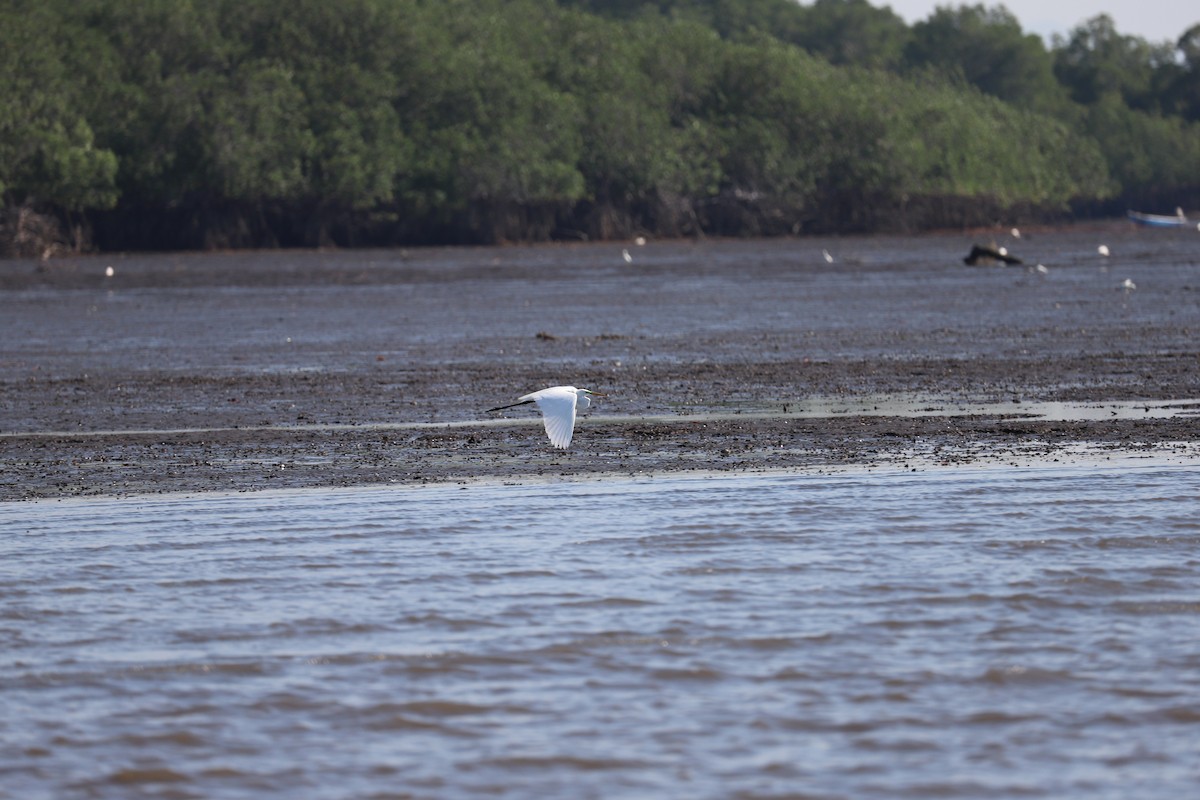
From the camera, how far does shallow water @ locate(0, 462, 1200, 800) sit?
21.7 ft

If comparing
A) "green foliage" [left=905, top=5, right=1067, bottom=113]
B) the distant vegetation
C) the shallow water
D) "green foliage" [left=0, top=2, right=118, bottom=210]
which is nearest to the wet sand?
the shallow water

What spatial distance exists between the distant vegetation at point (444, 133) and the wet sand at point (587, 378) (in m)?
34.9

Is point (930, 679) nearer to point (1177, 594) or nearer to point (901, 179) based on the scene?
point (1177, 594)

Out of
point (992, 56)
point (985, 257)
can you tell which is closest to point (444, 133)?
point (985, 257)

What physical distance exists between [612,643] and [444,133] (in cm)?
7540

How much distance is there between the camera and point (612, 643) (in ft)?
27.0

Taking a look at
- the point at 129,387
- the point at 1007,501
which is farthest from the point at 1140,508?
the point at 129,387

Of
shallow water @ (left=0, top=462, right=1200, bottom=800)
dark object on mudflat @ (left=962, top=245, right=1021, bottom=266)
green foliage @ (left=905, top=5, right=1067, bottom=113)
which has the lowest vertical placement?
shallow water @ (left=0, top=462, right=1200, bottom=800)

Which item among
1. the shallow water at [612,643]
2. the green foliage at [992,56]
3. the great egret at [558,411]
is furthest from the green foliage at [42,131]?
the green foliage at [992,56]

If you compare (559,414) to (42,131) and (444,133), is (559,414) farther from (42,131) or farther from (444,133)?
(444,133)

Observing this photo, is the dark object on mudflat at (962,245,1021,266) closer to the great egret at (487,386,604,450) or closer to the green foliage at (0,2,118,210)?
the green foliage at (0,2,118,210)

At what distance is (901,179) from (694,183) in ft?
40.8

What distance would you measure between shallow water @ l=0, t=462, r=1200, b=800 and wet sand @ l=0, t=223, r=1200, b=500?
61.9 inches

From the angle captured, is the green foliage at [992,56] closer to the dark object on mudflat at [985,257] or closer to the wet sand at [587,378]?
the dark object on mudflat at [985,257]
